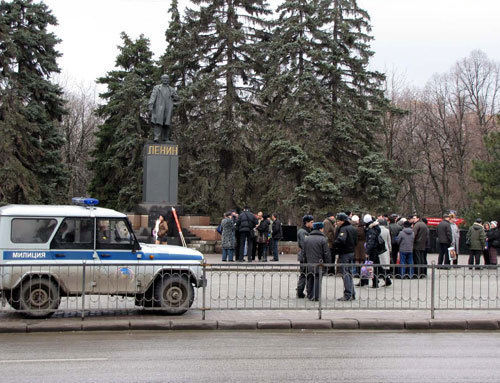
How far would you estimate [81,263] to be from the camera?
11.9 meters

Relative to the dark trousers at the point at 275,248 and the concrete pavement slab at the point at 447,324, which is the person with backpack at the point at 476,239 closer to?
the dark trousers at the point at 275,248

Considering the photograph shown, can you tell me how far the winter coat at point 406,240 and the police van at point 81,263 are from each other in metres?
8.27

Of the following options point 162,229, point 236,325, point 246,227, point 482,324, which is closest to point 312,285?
point 236,325

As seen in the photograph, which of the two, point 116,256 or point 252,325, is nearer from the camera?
point 252,325

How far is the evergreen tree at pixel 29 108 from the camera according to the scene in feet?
122

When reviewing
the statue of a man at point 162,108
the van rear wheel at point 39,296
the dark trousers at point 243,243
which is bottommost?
the van rear wheel at point 39,296

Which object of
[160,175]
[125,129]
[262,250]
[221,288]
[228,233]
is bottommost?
[221,288]

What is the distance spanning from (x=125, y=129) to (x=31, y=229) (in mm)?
31936

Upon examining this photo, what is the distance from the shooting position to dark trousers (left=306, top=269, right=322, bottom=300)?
1299 cm

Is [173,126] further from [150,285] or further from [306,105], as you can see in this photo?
[150,285]

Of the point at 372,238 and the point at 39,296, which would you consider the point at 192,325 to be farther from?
the point at 372,238

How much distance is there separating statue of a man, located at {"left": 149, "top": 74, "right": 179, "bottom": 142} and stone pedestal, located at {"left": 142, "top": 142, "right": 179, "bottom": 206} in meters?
0.87

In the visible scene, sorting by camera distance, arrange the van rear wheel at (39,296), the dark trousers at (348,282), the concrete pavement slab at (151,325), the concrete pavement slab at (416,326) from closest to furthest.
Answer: the concrete pavement slab at (151,325), the van rear wheel at (39,296), the concrete pavement slab at (416,326), the dark trousers at (348,282)

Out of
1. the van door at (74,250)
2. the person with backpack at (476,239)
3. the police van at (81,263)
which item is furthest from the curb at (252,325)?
the person with backpack at (476,239)
